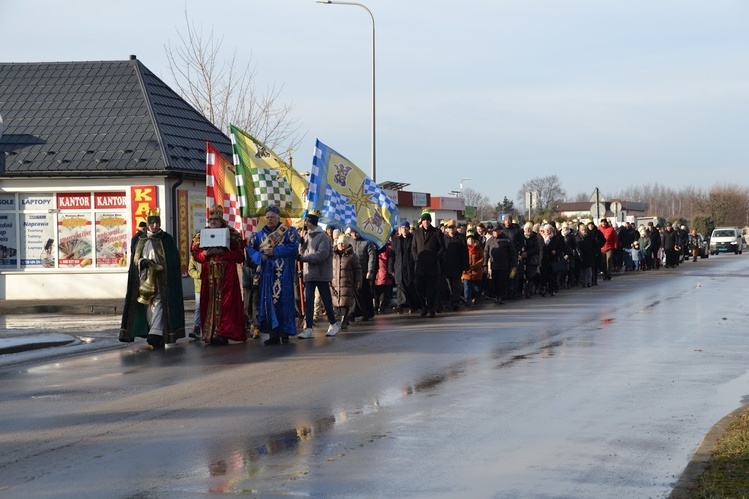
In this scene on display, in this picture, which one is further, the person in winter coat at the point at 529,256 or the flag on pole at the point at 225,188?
the person in winter coat at the point at 529,256

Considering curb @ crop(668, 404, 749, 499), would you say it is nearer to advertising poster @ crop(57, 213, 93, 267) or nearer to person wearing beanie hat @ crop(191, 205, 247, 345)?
person wearing beanie hat @ crop(191, 205, 247, 345)

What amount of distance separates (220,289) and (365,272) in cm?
512

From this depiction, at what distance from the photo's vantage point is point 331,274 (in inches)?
650

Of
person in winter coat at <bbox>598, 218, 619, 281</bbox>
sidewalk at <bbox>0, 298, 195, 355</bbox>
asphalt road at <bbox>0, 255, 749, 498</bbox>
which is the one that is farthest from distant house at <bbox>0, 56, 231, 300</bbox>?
person in winter coat at <bbox>598, 218, 619, 281</bbox>

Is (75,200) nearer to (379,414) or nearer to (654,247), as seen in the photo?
(379,414)

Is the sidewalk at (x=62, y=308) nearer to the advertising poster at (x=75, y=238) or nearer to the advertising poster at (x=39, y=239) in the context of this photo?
the advertising poster at (x=39, y=239)

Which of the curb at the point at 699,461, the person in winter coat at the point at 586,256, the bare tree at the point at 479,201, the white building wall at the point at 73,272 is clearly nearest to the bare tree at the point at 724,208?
the bare tree at the point at 479,201

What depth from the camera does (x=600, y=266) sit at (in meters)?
Result: 33.7

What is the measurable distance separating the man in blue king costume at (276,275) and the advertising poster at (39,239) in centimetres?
1040

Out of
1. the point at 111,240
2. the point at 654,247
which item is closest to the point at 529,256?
the point at 111,240

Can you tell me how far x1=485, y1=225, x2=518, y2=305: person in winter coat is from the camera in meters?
23.7

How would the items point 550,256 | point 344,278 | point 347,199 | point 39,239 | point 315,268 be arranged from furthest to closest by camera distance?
point 550,256
point 39,239
point 347,199
point 344,278
point 315,268

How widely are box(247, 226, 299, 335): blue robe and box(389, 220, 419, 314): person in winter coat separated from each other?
5041mm

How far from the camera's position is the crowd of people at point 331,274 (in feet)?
50.3
